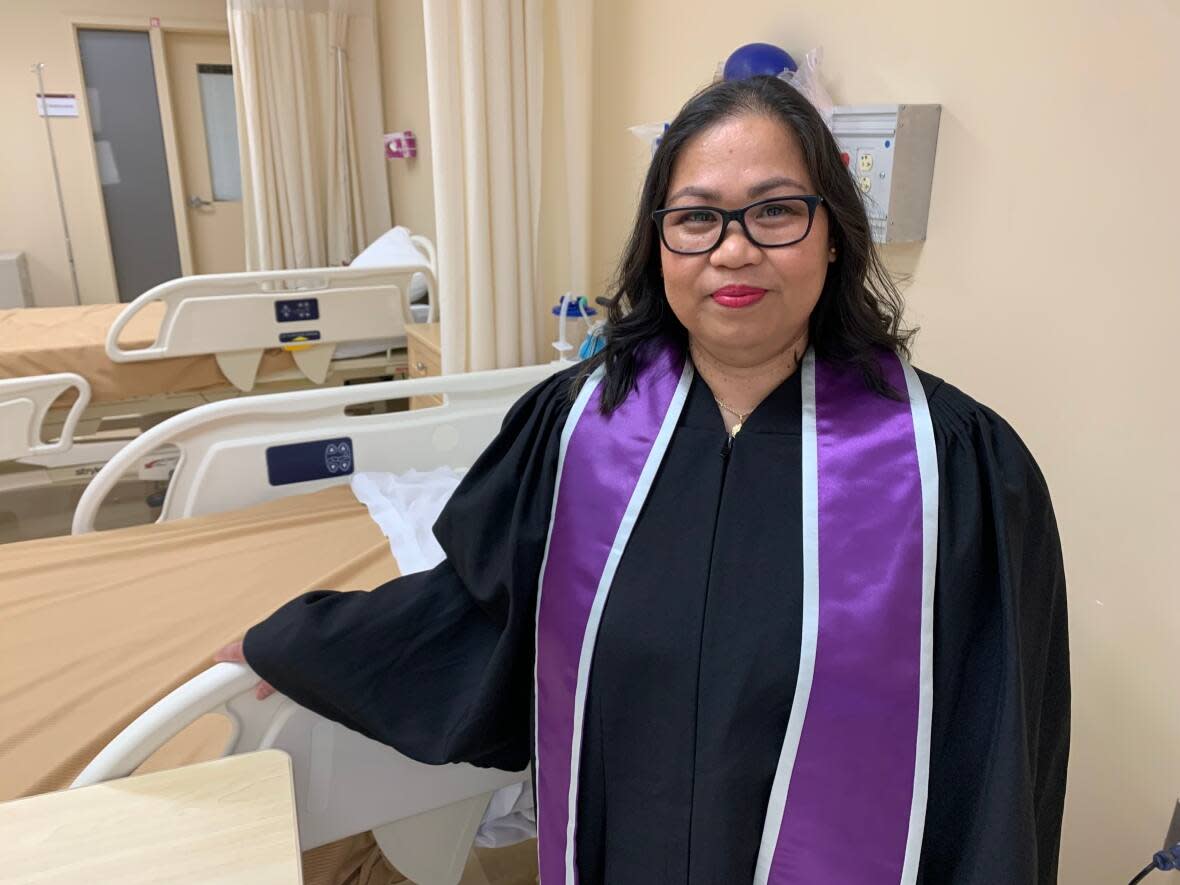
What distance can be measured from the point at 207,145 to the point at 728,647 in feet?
19.6

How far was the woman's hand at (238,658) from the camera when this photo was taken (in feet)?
3.97

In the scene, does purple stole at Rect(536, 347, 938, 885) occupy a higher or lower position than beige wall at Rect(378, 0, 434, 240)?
lower

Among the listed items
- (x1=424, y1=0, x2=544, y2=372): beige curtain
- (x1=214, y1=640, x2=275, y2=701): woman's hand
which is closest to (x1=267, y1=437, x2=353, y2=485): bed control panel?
(x1=424, y1=0, x2=544, y2=372): beige curtain

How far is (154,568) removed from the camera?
1771 mm

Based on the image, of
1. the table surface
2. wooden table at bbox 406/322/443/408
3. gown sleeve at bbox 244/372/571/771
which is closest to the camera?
gown sleeve at bbox 244/372/571/771

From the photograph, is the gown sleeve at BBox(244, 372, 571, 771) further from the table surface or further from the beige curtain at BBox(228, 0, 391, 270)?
the beige curtain at BBox(228, 0, 391, 270)

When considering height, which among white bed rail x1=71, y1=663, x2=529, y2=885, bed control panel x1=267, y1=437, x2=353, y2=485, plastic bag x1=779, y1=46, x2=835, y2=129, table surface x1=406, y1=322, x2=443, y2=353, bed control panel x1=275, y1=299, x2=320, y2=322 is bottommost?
white bed rail x1=71, y1=663, x2=529, y2=885

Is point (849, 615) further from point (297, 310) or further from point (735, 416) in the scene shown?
point (297, 310)

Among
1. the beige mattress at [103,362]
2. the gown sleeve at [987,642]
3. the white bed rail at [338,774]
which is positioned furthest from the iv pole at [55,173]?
the gown sleeve at [987,642]

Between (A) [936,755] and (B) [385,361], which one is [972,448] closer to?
(A) [936,755]

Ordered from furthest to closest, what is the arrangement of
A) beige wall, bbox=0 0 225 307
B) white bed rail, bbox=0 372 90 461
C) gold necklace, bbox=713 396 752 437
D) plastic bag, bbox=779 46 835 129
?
beige wall, bbox=0 0 225 307
white bed rail, bbox=0 372 90 461
plastic bag, bbox=779 46 835 129
gold necklace, bbox=713 396 752 437

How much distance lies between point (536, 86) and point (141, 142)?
436 cm

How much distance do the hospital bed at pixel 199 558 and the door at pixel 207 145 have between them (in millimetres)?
4472

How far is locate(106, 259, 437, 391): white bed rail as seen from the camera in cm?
331
